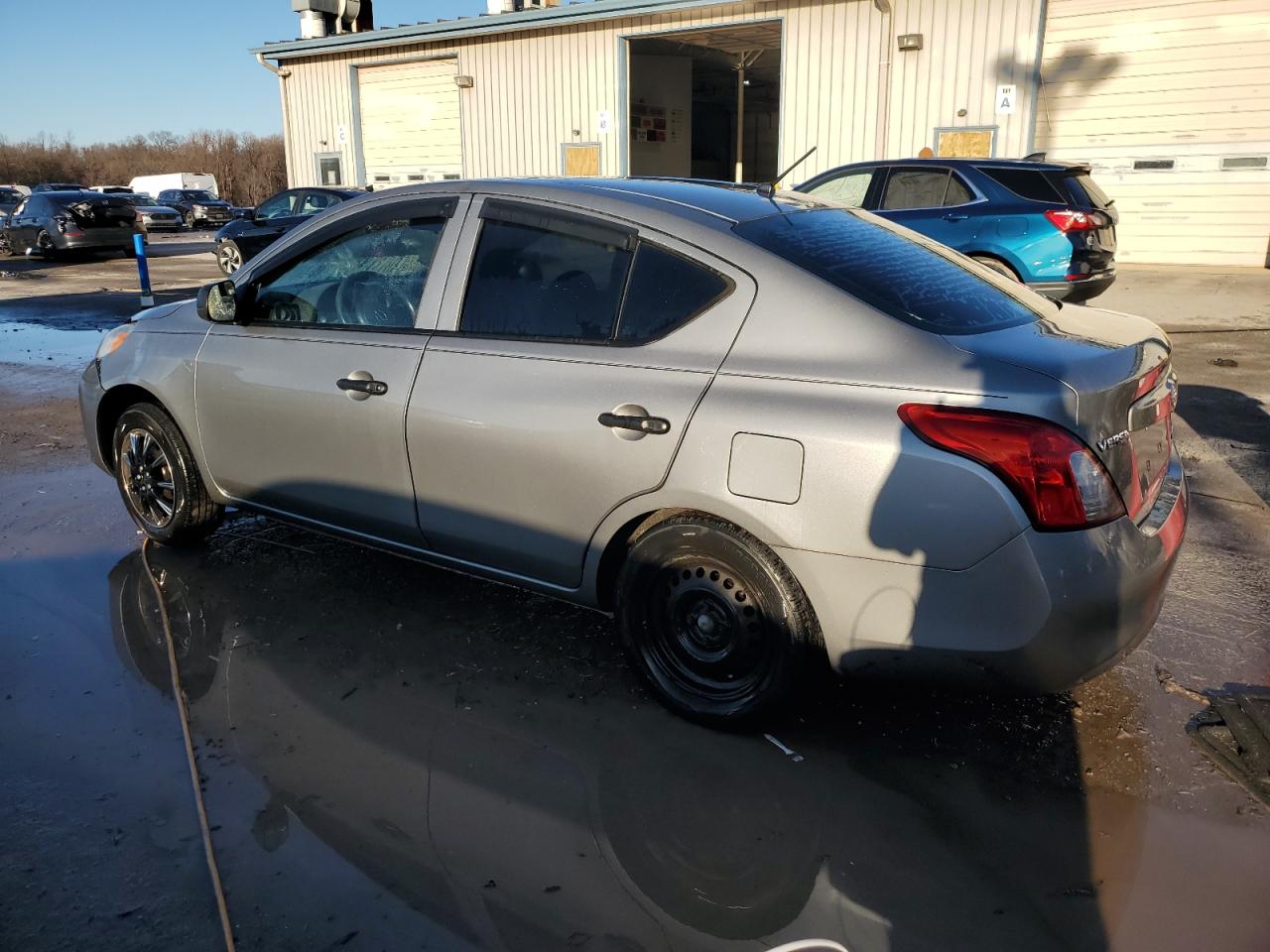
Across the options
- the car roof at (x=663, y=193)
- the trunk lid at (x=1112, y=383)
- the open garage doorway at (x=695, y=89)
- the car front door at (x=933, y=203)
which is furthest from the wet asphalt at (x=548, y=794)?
the open garage doorway at (x=695, y=89)

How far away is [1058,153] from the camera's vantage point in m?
16.4

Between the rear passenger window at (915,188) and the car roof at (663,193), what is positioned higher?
the rear passenger window at (915,188)

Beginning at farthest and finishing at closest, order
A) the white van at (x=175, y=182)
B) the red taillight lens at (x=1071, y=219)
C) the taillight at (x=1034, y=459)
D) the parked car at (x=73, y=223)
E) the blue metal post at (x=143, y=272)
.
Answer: the white van at (x=175, y=182), the parked car at (x=73, y=223), the blue metal post at (x=143, y=272), the red taillight lens at (x=1071, y=219), the taillight at (x=1034, y=459)

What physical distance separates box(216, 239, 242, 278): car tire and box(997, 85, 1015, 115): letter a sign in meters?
13.1

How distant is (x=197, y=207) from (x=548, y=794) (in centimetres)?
4576

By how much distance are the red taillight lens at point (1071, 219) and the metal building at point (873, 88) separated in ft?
27.4

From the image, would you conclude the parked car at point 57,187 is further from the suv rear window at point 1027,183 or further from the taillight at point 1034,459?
the taillight at point 1034,459

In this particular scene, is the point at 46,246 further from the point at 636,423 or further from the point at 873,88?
the point at 636,423

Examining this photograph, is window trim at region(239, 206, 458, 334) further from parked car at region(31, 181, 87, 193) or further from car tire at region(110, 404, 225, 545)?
parked car at region(31, 181, 87, 193)

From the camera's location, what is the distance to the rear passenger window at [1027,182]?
901 centimetres

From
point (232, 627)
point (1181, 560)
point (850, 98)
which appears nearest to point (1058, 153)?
point (850, 98)

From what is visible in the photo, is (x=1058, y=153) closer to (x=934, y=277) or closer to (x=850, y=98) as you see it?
(x=850, y=98)

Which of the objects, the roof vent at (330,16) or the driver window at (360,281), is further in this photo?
the roof vent at (330,16)

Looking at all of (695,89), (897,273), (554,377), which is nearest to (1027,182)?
(897,273)
